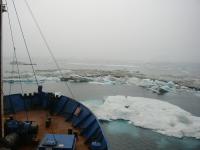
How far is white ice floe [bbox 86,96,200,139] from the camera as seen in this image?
1235 cm

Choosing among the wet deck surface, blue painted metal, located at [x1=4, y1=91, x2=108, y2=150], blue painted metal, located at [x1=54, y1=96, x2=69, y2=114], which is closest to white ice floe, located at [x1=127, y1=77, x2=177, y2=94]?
blue painted metal, located at [x1=54, y1=96, x2=69, y2=114]

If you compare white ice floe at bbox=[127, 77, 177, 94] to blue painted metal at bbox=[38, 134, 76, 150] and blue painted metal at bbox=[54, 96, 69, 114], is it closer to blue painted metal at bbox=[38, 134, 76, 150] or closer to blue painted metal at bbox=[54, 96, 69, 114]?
blue painted metal at bbox=[54, 96, 69, 114]

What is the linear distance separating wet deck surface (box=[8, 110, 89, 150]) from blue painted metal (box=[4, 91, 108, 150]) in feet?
0.98

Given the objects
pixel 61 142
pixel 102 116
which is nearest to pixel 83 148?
pixel 61 142

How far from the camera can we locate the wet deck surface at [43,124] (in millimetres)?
6536

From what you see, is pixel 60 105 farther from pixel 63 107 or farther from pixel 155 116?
pixel 155 116

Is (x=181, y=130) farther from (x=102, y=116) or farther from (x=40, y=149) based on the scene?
(x=40, y=149)

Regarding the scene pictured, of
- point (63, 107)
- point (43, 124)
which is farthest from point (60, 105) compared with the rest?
point (43, 124)

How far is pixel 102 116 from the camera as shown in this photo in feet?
46.7

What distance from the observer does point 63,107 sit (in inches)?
364

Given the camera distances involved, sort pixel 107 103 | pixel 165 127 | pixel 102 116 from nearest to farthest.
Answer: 1. pixel 165 127
2. pixel 102 116
3. pixel 107 103

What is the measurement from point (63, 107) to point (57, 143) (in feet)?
14.0

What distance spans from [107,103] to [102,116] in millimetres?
3786

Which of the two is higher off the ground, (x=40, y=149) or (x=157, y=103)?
(x=40, y=149)
